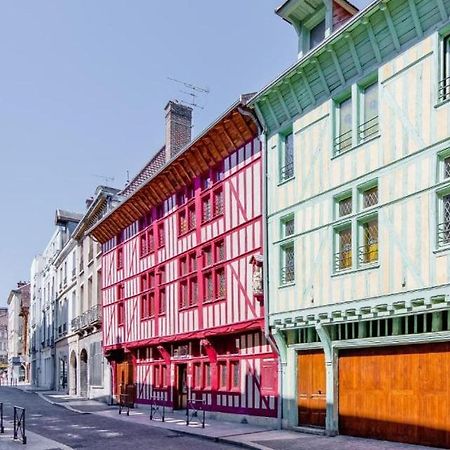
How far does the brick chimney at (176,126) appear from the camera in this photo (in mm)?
26016

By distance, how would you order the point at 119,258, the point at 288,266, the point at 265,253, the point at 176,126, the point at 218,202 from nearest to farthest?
the point at 288,266 < the point at 265,253 < the point at 218,202 < the point at 176,126 < the point at 119,258

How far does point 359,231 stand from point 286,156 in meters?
3.77

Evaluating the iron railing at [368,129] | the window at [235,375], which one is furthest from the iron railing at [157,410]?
the iron railing at [368,129]

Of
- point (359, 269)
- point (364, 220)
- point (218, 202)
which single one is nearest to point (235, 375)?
point (218, 202)

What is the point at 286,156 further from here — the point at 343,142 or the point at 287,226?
the point at 343,142

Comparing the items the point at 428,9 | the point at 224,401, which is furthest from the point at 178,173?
the point at 428,9

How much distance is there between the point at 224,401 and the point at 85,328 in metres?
16.1

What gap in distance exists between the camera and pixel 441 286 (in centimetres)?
1133

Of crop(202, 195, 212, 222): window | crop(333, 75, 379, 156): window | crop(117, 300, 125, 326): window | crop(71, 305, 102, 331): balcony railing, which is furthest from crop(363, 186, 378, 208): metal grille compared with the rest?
crop(71, 305, 102, 331): balcony railing

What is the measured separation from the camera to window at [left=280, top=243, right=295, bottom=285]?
52.2ft

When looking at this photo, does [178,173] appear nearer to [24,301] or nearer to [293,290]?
[293,290]

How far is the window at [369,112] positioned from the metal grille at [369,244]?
1.92 m

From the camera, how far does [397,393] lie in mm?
12719

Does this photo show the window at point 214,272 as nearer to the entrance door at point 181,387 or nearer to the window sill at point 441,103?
the entrance door at point 181,387
